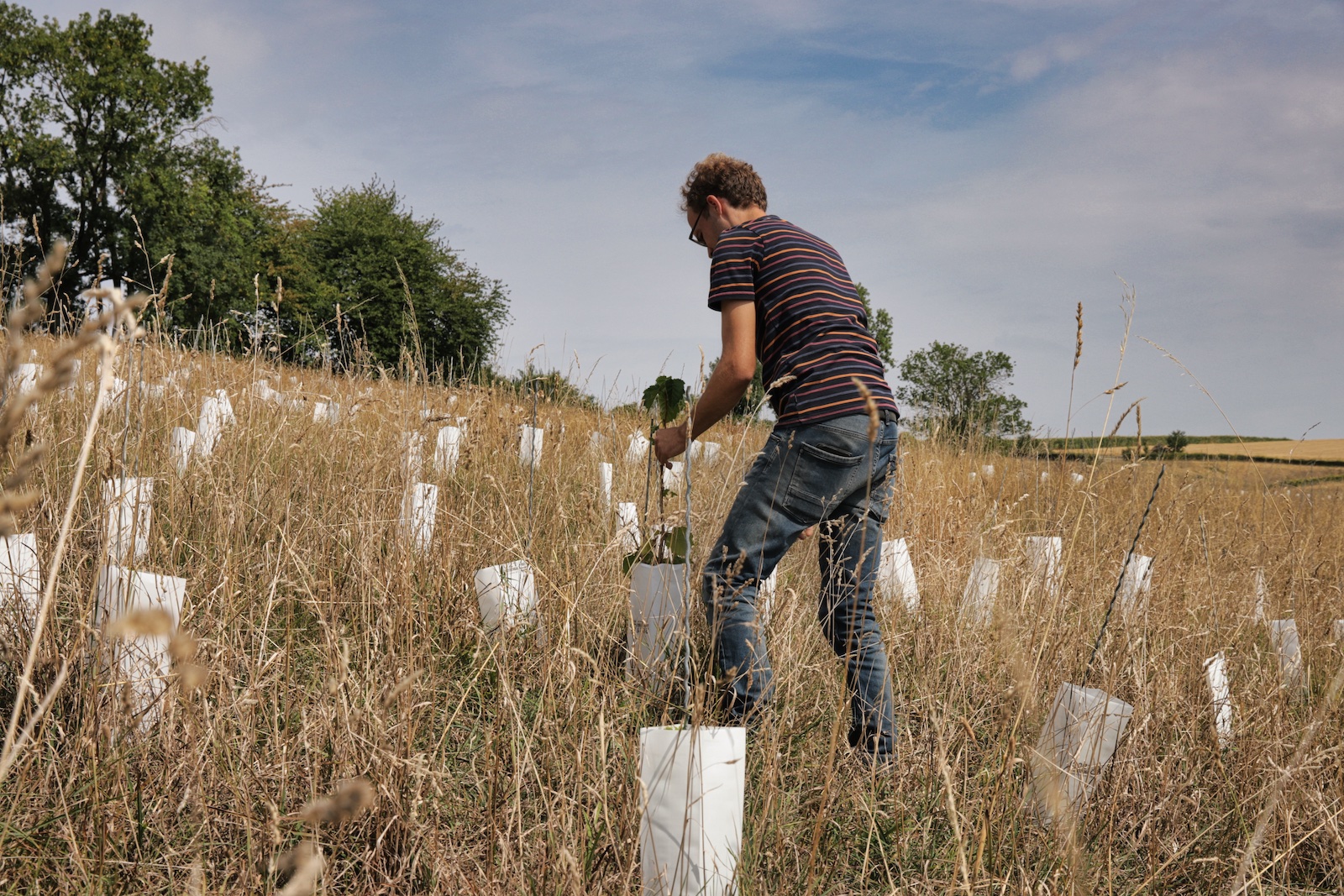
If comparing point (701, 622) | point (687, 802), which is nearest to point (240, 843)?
point (687, 802)

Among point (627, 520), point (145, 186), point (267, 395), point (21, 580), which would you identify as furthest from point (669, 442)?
point (145, 186)

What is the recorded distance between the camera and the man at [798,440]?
7.52 feet

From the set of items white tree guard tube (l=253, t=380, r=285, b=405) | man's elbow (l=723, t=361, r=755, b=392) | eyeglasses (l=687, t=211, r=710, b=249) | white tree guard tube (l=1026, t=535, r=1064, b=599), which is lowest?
white tree guard tube (l=1026, t=535, r=1064, b=599)

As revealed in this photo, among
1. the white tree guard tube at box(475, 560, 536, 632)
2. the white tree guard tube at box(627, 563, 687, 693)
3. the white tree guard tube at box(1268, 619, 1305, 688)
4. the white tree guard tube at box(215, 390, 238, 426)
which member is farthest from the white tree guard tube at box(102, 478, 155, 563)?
the white tree guard tube at box(1268, 619, 1305, 688)

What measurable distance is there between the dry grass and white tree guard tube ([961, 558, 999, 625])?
4.1 inches

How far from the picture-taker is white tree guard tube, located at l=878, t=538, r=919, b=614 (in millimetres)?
3432

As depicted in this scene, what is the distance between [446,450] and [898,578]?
7.34ft

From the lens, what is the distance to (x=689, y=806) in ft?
4.70

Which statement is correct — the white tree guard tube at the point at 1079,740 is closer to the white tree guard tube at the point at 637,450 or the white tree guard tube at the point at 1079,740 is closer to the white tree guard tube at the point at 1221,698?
the white tree guard tube at the point at 1221,698

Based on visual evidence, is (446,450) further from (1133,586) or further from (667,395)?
(1133,586)

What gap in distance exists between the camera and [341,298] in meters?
25.3

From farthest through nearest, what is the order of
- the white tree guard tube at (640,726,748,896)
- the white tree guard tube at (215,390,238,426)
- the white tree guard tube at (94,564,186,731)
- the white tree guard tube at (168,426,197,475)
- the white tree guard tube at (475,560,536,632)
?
the white tree guard tube at (215,390,238,426) → the white tree guard tube at (168,426,197,475) → the white tree guard tube at (475,560,536,632) → the white tree guard tube at (94,564,186,731) → the white tree guard tube at (640,726,748,896)

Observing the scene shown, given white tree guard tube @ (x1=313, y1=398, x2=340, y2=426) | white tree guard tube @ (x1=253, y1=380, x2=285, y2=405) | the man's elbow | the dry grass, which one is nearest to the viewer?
the dry grass

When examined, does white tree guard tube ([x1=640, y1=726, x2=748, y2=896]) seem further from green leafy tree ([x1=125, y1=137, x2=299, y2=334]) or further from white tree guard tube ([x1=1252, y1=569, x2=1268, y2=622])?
green leafy tree ([x1=125, y1=137, x2=299, y2=334])
